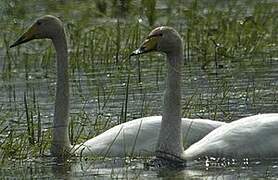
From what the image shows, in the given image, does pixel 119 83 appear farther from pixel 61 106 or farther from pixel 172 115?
pixel 172 115

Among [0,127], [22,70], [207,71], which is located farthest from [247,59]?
[0,127]

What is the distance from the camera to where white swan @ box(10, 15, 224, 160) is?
11391 mm

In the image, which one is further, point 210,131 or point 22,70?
point 22,70

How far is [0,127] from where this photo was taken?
12930 mm

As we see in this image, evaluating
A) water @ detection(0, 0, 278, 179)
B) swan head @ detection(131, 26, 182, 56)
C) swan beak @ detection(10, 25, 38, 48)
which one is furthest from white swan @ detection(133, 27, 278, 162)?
swan beak @ detection(10, 25, 38, 48)

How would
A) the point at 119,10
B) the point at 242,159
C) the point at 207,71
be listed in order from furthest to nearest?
the point at 119,10 → the point at 207,71 → the point at 242,159

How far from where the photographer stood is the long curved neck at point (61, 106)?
461 inches

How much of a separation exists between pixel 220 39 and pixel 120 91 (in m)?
4.09

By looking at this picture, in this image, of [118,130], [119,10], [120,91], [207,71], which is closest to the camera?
[118,130]

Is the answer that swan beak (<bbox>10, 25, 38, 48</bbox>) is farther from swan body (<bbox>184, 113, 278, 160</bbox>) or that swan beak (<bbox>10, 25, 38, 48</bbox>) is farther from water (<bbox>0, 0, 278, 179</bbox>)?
swan body (<bbox>184, 113, 278, 160</bbox>)

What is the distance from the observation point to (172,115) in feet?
36.8

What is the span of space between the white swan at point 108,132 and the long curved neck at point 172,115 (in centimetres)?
29

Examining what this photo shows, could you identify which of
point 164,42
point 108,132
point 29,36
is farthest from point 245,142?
point 29,36

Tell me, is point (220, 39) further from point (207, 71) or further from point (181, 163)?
point (181, 163)
